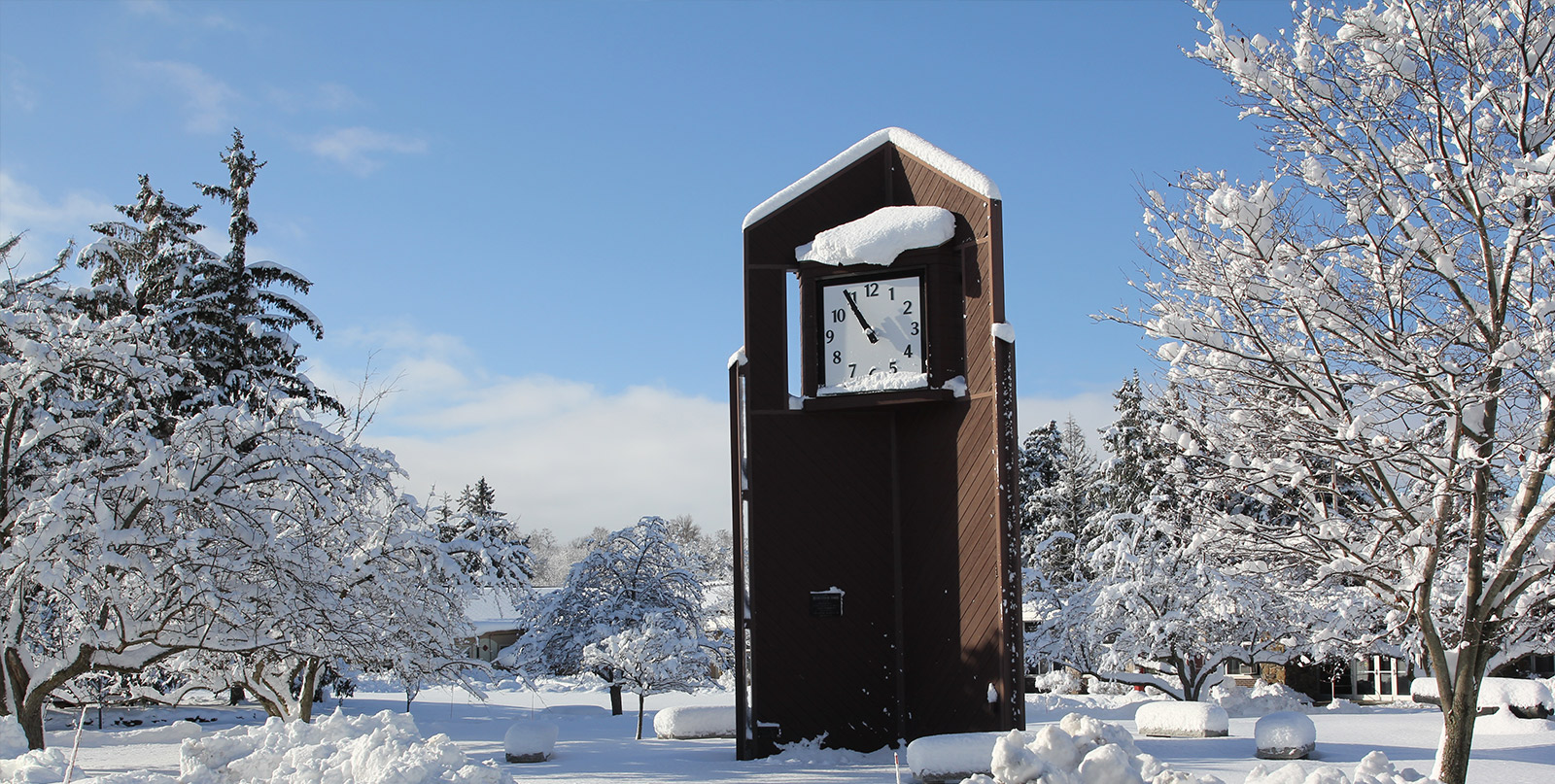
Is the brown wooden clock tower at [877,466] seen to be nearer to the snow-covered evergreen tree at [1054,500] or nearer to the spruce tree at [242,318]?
the spruce tree at [242,318]

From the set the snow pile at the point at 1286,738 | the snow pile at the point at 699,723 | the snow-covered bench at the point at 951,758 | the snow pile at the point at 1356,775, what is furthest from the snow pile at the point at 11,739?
the snow pile at the point at 1286,738

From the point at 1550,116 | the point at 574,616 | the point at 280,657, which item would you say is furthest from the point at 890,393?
the point at 574,616

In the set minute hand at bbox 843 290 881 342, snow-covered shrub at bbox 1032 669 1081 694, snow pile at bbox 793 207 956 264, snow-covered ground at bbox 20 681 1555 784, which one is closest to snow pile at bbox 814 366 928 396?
minute hand at bbox 843 290 881 342

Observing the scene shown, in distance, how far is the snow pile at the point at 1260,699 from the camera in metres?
25.9

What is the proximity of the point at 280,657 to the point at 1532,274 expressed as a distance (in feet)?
40.5

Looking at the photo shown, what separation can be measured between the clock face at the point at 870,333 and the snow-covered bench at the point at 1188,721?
7671 mm

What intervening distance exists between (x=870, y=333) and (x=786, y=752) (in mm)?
4703

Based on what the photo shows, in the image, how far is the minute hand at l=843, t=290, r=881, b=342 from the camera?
12.1 meters

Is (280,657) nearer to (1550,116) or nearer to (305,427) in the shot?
(305,427)

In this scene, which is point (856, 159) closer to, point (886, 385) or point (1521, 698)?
point (886, 385)

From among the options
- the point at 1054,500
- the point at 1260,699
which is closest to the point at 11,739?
the point at 1260,699

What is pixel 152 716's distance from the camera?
1050 inches

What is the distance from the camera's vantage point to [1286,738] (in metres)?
12.6

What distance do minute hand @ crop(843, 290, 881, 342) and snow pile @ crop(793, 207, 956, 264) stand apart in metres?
0.38
